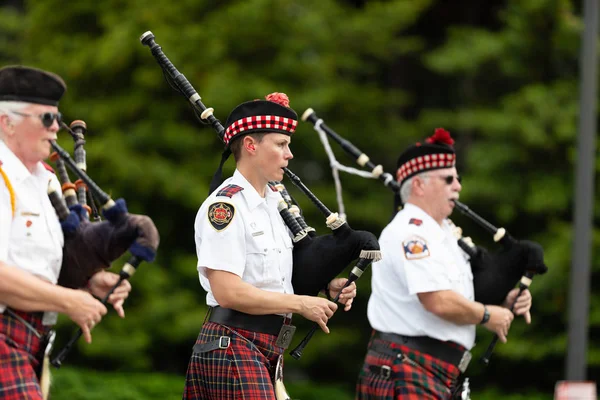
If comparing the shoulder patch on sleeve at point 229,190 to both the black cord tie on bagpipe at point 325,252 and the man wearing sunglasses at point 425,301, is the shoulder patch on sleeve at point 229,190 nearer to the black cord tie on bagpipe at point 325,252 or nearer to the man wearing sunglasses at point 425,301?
the black cord tie on bagpipe at point 325,252

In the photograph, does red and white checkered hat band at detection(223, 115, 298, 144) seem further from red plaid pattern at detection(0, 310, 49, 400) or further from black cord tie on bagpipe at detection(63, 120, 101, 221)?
red plaid pattern at detection(0, 310, 49, 400)

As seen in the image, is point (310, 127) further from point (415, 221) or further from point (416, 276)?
point (416, 276)

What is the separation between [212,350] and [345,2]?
9.79 meters

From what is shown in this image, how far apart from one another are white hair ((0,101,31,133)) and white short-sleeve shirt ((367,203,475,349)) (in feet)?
7.47

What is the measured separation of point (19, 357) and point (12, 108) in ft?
2.81

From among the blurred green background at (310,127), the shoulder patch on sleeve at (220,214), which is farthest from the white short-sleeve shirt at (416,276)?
the blurred green background at (310,127)

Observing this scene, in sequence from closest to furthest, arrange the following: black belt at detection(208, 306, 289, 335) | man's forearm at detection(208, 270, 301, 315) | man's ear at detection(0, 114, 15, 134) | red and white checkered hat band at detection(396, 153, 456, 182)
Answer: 1. man's ear at detection(0, 114, 15, 134)
2. man's forearm at detection(208, 270, 301, 315)
3. black belt at detection(208, 306, 289, 335)
4. red and white checkered hat band at detection(396, 153, 456, 182)

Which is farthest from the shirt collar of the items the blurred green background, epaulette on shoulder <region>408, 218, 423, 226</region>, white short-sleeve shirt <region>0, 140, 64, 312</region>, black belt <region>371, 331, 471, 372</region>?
the blurred green background

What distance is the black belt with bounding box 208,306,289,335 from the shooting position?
430cm

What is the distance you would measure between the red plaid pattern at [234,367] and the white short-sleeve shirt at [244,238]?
18cm

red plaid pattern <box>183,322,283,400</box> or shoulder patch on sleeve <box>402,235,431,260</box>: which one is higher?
shoulder patch on sleeve <box>402,235,431,260</box>

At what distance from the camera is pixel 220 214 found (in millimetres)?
4227

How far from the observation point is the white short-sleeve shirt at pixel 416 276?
542cm

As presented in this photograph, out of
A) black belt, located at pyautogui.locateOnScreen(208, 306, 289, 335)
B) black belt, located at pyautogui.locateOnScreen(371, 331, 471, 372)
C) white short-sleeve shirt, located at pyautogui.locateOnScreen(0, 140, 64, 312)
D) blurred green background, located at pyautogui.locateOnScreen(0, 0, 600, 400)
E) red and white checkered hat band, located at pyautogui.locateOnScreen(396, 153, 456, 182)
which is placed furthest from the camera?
blurred green background, located at pyautogui.locateOnScreen(0, 0, 600, 400)
